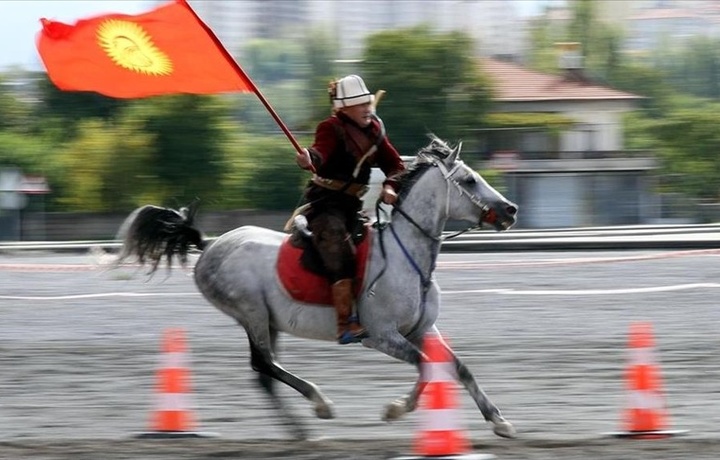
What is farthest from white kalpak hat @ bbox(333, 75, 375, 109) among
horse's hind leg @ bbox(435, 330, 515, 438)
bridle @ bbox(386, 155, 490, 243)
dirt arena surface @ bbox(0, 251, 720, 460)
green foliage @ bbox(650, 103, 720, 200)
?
green foliage @ bbox(650, 103, 720, 200)

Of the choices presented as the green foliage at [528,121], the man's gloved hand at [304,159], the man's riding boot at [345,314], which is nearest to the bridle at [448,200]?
the man's riding boot at [345,314]

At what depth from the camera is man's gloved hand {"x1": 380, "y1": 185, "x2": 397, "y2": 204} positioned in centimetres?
998

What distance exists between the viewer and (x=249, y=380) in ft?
42.0

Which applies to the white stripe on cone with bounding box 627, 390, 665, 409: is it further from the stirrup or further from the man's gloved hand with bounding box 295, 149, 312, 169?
the man's gloved hand with bounding box 295, 149, 312, 169

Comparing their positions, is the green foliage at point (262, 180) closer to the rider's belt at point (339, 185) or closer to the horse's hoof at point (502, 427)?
the rider's belt at point (339, 185)

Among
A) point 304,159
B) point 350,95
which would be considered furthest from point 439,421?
point 350,95

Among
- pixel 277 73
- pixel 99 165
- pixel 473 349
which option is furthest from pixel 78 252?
pixel 277 73

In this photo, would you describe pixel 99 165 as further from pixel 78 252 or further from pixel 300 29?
pixel 300 29

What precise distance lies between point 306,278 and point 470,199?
4.25 ft

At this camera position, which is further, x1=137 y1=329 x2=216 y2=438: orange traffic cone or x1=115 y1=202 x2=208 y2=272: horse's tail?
x1=115 y1=202 x2=208 y2=272: horse's tail

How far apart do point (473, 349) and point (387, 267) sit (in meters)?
4.86

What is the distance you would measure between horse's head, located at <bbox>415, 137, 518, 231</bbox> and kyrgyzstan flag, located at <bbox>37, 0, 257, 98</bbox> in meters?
1.88

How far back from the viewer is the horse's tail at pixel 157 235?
425 inches

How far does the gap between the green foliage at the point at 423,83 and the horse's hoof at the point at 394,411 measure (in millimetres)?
54693
